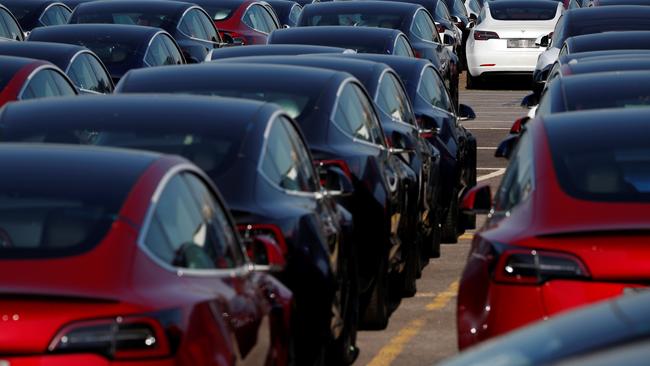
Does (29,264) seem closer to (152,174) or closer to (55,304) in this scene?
(55,304)

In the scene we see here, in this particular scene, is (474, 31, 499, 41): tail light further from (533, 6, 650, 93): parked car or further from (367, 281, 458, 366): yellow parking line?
(367, 281, 458, 366): yellow parking line

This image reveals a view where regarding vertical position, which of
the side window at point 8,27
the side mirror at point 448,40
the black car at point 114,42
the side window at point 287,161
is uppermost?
the side window at point 287,161

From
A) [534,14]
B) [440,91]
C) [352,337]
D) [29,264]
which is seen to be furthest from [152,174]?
[534,14]

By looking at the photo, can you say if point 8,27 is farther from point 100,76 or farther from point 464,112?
point 464,112

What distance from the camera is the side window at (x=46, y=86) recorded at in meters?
15.1

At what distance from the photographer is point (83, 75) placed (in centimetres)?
1830

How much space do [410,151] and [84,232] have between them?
758 cm

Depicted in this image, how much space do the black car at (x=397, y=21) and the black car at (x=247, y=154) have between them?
51.1 feet

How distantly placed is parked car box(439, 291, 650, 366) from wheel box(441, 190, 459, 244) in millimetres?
12169

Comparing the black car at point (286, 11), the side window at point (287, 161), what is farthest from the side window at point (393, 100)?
the black car at point (286, 11)

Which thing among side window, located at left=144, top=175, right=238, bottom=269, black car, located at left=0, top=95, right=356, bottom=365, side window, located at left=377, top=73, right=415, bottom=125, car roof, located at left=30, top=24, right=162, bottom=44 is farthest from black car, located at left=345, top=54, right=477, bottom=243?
side window, located at left=144, top=175, right=238, bottom=269

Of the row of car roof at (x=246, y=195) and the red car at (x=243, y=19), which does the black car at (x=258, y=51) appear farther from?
the red car at (x=243, y=19)

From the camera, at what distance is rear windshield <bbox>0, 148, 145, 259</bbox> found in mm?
6973

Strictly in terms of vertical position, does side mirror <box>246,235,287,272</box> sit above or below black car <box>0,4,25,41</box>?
above
